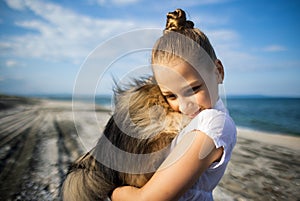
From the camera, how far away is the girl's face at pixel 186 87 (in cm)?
114

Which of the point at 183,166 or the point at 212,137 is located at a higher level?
the point at 212,137

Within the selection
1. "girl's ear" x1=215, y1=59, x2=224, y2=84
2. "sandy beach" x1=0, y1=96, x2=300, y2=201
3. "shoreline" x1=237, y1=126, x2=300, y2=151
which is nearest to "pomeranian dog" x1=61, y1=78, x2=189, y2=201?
"girl's ear" x1=215, y1=59, x2=224, y2=84

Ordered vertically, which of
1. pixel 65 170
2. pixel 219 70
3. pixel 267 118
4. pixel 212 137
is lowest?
pixel 267 118

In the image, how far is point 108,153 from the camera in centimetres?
117

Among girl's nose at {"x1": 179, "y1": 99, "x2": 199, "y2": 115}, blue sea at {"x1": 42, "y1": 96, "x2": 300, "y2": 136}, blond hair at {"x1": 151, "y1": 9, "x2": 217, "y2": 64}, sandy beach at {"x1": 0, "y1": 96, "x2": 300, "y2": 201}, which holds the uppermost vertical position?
blond hair at {"x1": 151, "y1": 9, "x2": 217, "y2": 64}

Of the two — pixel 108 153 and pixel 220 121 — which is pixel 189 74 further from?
pixel 108 153

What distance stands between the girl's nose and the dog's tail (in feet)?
1.63

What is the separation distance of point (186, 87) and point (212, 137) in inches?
11.8

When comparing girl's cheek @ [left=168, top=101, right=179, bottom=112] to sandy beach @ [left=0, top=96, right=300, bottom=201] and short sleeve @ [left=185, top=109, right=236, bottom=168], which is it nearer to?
short sleeve @ [left=185, top=109, right=236, bottom=168]

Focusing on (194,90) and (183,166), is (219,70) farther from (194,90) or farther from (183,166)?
(183,166)

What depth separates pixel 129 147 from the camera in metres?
1.13

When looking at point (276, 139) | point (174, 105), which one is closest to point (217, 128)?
point (174, 105)

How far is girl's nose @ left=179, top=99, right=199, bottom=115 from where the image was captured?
3.88 ft

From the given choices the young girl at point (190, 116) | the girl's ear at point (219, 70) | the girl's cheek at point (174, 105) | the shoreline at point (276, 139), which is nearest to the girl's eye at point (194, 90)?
the young girl at point (190, 116)
